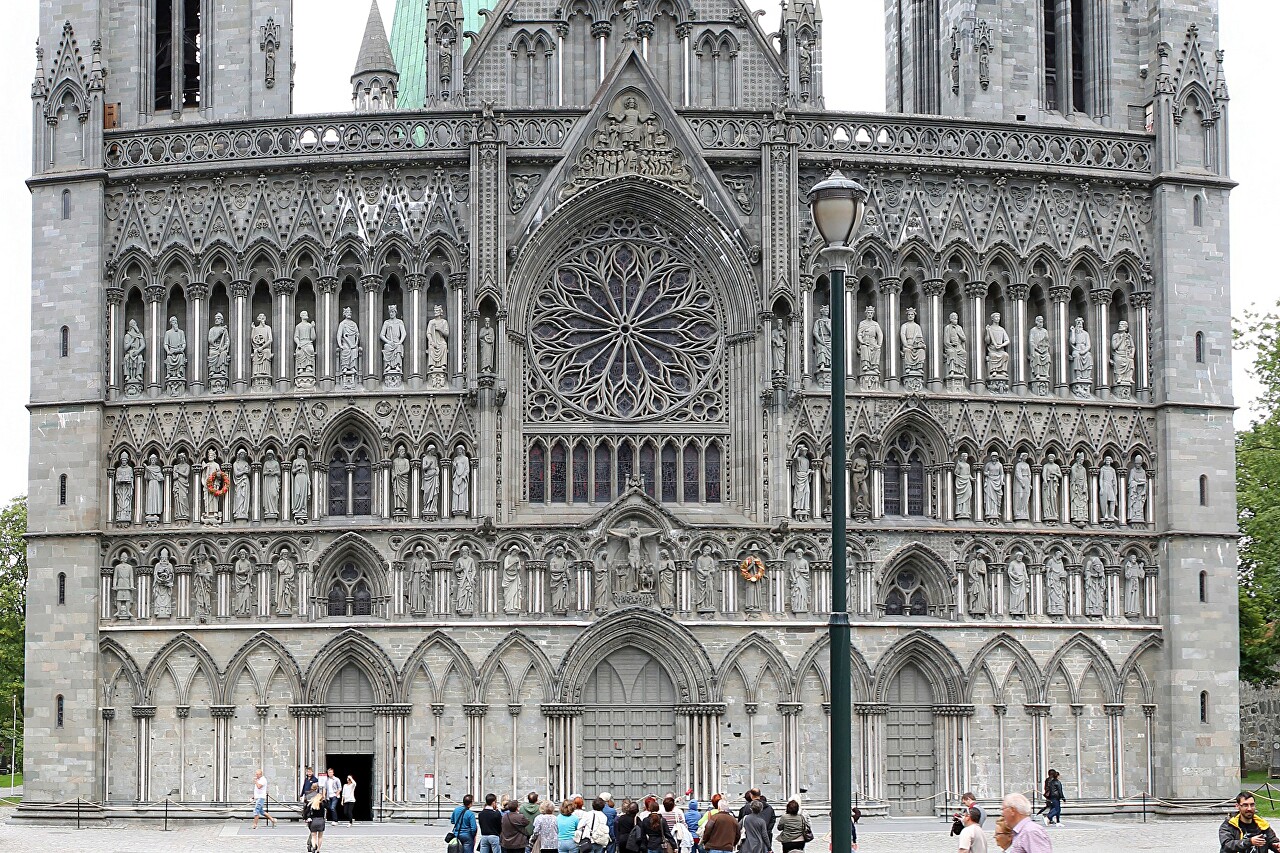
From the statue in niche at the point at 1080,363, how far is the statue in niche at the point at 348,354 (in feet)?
57.0

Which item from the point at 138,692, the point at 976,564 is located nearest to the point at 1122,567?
the point at 976,564

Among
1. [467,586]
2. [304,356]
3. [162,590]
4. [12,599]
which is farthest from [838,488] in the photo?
[12,599]

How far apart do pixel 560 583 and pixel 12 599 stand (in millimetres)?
34252

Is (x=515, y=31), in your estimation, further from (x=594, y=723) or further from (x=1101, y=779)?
(x=1101, y=779)

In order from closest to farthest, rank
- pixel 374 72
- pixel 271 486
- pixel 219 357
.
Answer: pixel 271 486 → pixel 219 357 → pixel 374 72

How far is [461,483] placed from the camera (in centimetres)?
4462

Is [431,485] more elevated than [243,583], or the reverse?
[431,485]

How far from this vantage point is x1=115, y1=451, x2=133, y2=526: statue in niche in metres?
45.6

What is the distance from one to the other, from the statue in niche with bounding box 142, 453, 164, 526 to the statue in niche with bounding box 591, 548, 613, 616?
1045cm

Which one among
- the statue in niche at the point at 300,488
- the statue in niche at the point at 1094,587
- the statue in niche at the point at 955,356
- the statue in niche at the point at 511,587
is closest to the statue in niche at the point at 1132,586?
the statue in niche at the point at 1094,587

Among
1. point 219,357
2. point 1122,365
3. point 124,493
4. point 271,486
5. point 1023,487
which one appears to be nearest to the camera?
point 271,486

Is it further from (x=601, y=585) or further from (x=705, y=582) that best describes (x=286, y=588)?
(x=705, y=582)

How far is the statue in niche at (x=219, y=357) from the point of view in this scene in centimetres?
4569

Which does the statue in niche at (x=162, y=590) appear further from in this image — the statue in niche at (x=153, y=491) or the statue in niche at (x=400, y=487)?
the statue in niche at (x=400, y=487)
